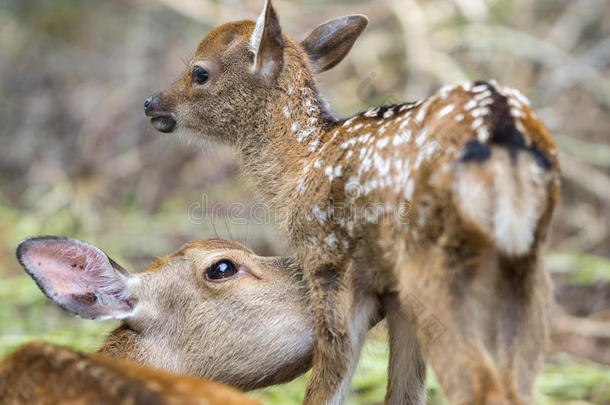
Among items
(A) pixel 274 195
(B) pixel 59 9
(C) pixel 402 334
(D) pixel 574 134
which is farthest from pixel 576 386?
(B) pixel 59 9

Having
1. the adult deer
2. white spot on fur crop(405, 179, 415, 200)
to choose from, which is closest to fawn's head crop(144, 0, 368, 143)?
the adult deer

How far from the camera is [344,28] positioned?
16.8 feet

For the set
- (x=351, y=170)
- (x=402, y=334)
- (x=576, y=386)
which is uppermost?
(x=351, y=170)

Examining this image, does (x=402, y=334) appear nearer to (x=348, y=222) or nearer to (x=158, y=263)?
(x=348, y=222)

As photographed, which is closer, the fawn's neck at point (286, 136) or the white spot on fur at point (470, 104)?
the white spot on fur at point (470, 104)

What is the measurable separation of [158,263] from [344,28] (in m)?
1.87

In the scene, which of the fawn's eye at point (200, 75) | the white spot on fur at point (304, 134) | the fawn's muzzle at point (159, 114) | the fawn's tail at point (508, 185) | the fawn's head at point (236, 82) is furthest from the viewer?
the fawn's muzzle at point (159, 114)

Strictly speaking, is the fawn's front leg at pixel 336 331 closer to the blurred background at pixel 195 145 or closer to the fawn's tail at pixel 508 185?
the fawn's tail at pixel 508 185

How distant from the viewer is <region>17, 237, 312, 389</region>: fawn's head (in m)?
4.02

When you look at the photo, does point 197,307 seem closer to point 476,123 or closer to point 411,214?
point 411,214

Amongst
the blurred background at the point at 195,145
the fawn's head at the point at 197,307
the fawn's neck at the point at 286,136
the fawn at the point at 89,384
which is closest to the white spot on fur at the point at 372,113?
the fawn's neck at the point at 286,136

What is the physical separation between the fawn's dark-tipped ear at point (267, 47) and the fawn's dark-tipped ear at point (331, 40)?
1.90 feet

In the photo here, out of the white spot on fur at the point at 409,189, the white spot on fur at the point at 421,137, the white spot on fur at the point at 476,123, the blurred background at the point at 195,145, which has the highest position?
the white spot on fur at the point at 476,123

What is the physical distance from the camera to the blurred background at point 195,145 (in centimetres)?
682
